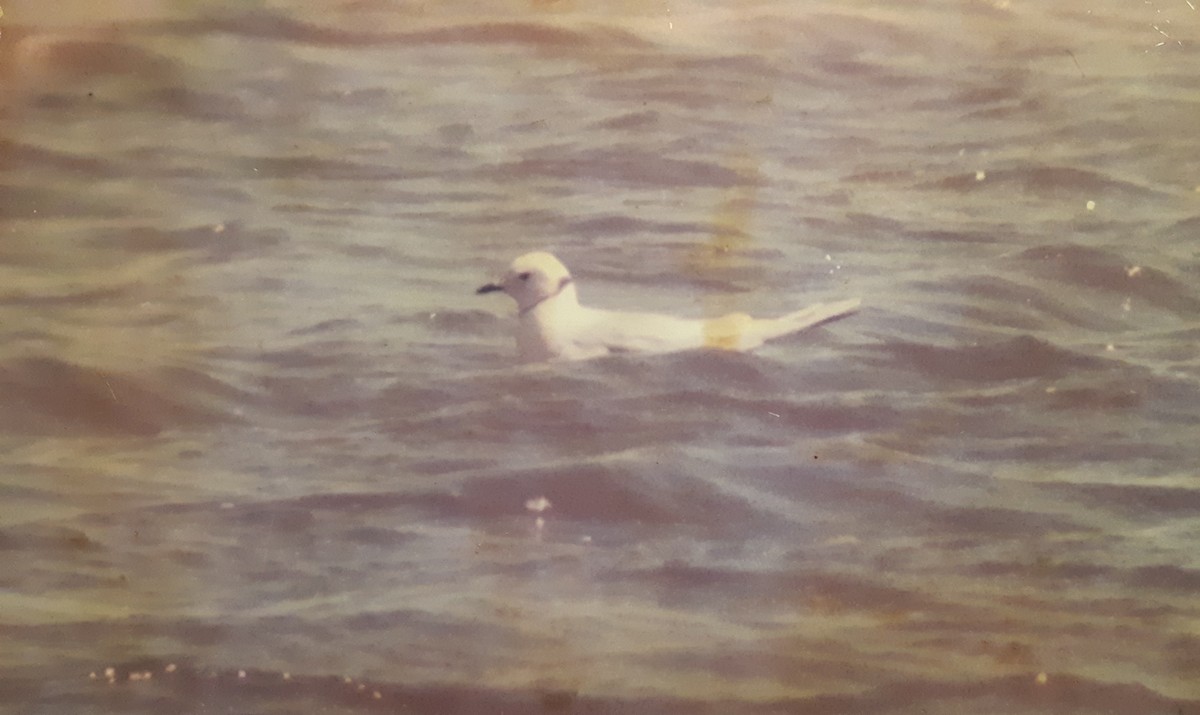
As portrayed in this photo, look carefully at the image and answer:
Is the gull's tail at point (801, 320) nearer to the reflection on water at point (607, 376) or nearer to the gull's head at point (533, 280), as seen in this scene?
the reflection on water at point (607, 376)

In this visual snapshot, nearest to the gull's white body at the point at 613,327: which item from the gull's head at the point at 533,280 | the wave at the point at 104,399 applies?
the gull's head at the point at 533,280

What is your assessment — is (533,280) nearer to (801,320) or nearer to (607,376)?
(607,376)

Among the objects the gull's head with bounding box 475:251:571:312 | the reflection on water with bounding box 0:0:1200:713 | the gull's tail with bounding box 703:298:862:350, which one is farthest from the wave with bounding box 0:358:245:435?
the gull's tail with bounding box 703:298:862:350

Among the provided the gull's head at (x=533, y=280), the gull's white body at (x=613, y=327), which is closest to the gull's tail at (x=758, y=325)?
the gull's white body at (x=613, y=327)

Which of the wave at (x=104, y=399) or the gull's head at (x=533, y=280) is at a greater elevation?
the gull's head at (x=533, y=280)

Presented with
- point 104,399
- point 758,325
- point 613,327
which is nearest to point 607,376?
point 613,327

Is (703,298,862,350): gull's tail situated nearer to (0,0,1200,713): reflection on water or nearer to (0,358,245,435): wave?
(0,0,1200,713): reflection on water
